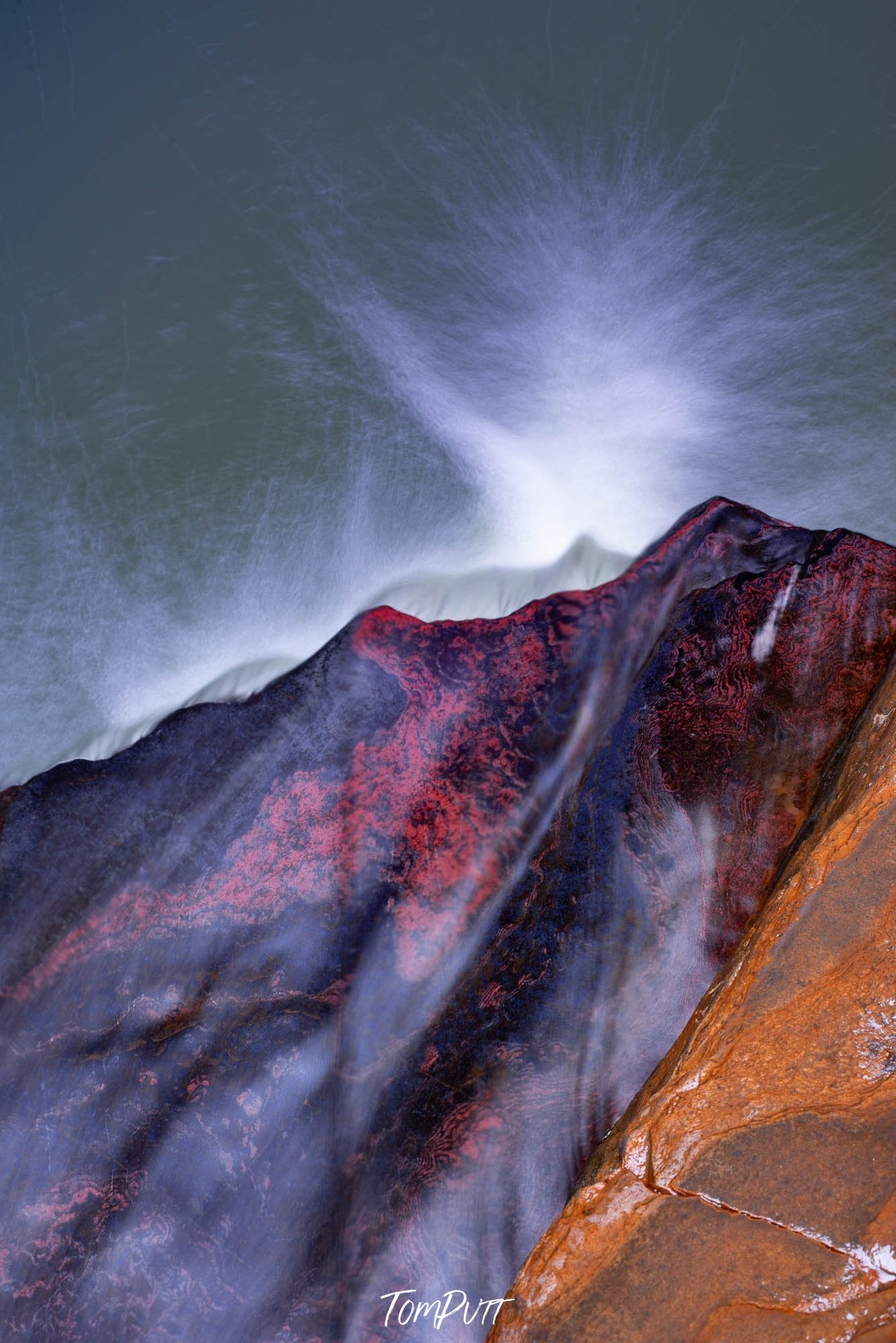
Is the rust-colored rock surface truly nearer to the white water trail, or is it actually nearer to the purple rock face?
the purple rock face

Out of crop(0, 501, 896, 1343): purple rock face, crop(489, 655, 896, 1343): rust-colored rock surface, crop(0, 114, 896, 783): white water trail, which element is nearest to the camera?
crop(489, 655, 896, 1343): rust-colored rock surface

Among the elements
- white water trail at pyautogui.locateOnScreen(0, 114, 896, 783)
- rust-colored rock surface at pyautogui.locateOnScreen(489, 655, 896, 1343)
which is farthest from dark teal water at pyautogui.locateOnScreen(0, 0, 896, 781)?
rust-colored rock surface at pyautogui.locateOnScreen(489, 655, 896, 1343)

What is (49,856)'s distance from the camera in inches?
76.8

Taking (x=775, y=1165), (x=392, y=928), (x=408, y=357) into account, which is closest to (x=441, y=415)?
(x=408, y=357)

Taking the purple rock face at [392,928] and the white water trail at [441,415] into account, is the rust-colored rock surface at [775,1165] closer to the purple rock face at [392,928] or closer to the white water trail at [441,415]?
the purple rock face at [392,928]

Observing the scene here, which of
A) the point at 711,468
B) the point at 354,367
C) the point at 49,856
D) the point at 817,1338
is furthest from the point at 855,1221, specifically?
the point at 354,367

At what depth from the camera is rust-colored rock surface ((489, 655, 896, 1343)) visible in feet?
4.13

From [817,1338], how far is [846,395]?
1941 millimetres

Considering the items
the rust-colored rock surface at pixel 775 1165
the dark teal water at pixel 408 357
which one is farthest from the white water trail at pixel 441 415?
the rust-colored rock surface at pixel 775 1165

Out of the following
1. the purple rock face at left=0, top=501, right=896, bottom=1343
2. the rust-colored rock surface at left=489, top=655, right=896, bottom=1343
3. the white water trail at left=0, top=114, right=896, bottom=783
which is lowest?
the rust-colored rock surface at left=489, top=655, right=896, bottom=1343

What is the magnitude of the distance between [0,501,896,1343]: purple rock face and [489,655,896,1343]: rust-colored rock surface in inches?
9.8

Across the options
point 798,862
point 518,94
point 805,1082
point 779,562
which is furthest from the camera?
point 518,94

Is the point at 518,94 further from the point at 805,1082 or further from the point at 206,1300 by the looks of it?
the point at 206,1300

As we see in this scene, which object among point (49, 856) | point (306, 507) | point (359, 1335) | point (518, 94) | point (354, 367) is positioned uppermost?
point (518, 94)
